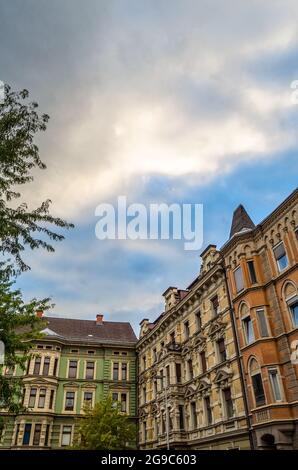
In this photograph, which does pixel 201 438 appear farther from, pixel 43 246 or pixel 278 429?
pixel 43 246

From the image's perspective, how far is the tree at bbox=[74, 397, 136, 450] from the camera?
27062mm

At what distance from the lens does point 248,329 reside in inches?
836

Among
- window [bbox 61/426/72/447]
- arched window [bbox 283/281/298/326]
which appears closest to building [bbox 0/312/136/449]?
window [bbox 61/426/72/447]

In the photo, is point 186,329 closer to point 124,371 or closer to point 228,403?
point 228,403

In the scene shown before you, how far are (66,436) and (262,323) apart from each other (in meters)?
27.0

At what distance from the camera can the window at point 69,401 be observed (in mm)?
38406

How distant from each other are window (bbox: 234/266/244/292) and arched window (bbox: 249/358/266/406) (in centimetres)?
418

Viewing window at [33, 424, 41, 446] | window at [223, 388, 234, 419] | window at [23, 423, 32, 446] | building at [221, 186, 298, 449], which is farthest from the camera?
window at [33, 424, 41, 446]

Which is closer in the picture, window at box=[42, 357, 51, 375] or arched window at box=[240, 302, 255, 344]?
arched window at box=[240, 302, 255, 344]

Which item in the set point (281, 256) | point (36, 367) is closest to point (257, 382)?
point (281, 256)

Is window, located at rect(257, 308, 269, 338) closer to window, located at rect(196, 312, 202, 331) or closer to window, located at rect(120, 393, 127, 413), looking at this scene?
window, located at rect(196, 312, 202, 331)

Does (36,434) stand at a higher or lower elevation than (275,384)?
higher
